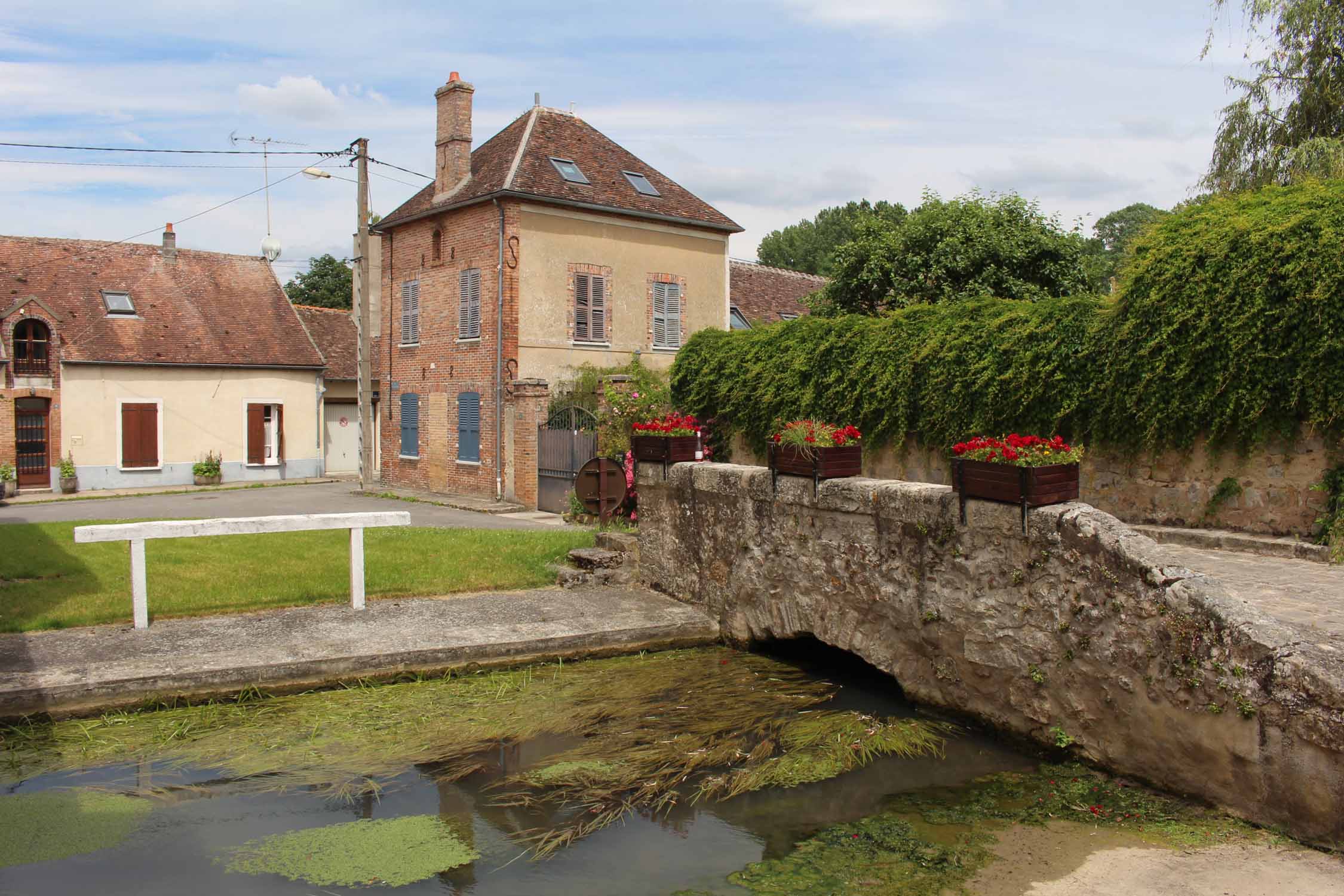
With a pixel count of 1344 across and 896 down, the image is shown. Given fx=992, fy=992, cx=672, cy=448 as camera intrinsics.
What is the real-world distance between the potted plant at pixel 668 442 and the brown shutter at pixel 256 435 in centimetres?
1907

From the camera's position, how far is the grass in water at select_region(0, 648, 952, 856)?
19.6 ft

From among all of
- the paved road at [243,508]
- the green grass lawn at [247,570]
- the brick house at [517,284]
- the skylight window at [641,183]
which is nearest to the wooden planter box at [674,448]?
the green grass lawn at [247,570]

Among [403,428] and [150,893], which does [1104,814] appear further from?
[403,428]

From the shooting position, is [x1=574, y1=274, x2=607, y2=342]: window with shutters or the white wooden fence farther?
[x1=574, y1=274, x2=607, y2=342]: window with shutters

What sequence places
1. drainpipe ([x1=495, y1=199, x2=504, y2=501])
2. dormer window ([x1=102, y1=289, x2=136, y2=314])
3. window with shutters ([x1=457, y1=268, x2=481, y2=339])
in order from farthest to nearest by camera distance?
dormer window ([x1=102, y1=289, x2=136, y2=314])
window with shutters ([x1=457, y1=268, x2=481, y2=339])
drainpipe ([x1=495, y1=199, x2=504, y2=501])

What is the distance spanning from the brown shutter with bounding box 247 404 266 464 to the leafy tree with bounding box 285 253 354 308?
864 inches

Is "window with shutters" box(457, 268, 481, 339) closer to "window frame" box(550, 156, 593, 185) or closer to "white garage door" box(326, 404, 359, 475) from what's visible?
"window frame" box(550, 156, 593, 185)

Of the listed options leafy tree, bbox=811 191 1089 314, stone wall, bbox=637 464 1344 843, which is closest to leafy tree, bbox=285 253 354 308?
leafy tree, bbox=811 191 1089 314

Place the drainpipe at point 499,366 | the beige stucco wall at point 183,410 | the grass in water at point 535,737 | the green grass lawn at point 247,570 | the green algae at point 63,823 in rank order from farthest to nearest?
the beige stucco wall at point 183,410, the drainpipe at point 499,366, the green grass lawn at point 247,570, the grass in water at point 535,737, the green algae at point 63,823

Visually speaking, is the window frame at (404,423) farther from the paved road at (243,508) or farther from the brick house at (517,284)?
the paved road at (243,508)

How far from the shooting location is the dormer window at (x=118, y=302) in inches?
995

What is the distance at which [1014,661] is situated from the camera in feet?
21.0

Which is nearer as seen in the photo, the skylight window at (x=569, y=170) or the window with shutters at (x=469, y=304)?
→ the window with shutters at (x=469, y=304)

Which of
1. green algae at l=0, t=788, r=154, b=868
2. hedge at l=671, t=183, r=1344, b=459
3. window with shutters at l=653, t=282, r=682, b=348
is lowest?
green algae at l=0, t=788, r=154, b=868
